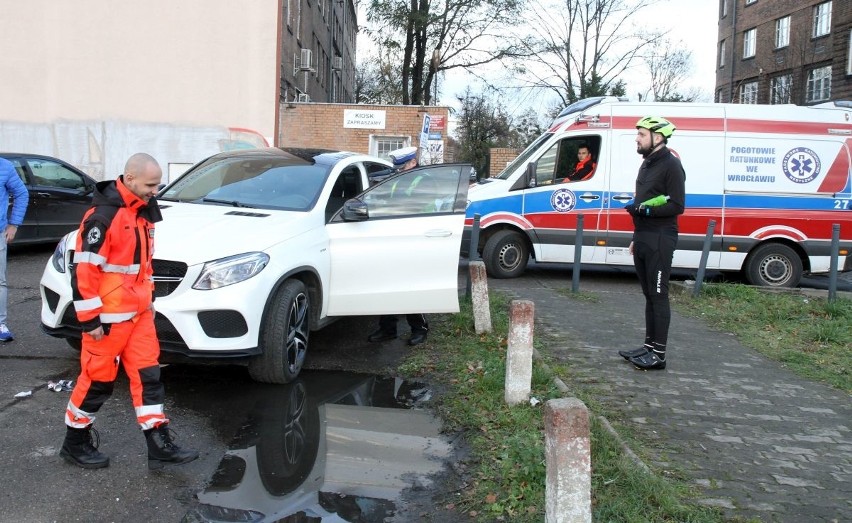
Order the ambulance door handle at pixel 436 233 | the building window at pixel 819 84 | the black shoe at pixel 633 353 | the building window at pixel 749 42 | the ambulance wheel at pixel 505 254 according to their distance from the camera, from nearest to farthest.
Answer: the black shoe at pixel 633 353 < the ambulance door handle at pixel 436 233 < the ambulance wheel at pixel 505 254 < the building window at pixel 819 84 < the building window at pixel 749 42


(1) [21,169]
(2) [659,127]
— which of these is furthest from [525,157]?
(1) [21,169]

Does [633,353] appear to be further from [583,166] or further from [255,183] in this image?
[583,166]

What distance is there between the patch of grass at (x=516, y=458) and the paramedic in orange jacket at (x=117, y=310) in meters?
1.65

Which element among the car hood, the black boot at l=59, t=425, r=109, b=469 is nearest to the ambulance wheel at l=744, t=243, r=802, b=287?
the car hood

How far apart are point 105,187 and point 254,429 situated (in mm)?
1693

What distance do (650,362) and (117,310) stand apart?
13.4ft

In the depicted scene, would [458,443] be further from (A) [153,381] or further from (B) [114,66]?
(B) [114,66]

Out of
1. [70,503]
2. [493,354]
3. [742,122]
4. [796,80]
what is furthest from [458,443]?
[796,80]

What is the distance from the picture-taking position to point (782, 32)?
34500 millimetres

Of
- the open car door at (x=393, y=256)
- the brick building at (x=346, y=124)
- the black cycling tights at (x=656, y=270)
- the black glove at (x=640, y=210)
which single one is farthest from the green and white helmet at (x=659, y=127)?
the brick building at (x=346, y=124)

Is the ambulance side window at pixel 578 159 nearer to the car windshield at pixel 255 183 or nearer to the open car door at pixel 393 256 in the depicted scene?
the open car door at pixel 393 256

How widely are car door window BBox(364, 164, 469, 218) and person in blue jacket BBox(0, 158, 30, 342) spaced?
10.2ft

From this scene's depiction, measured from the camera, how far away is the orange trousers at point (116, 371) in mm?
3570

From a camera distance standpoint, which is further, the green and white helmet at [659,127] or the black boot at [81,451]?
the green and white helmet at [659,127]
